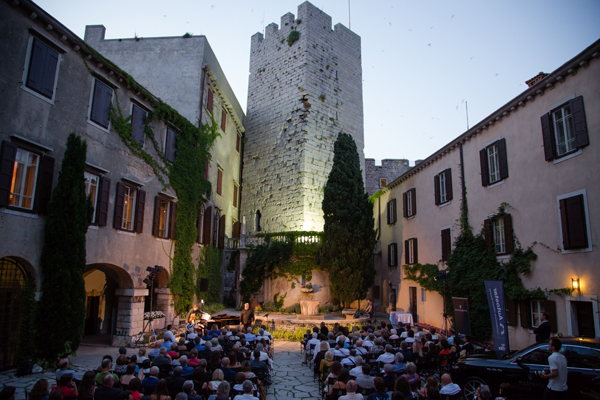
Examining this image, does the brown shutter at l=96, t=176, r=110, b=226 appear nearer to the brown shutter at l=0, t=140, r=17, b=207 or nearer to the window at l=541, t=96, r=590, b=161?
the brown shutter at l=0, t=140, r=17, b=207

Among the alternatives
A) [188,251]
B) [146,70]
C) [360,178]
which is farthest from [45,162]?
[360,178]

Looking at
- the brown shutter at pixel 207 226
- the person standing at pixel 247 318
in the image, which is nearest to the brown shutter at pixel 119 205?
the person standing at pixel 247 318

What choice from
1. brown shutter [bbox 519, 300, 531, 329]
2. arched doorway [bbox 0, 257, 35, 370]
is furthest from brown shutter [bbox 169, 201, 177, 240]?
brown shutter [bbox 519, 300, 531, 329]

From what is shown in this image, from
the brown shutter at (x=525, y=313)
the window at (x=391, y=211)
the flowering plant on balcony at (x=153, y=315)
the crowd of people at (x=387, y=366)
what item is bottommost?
the crowd of people at (x=387, y=366)

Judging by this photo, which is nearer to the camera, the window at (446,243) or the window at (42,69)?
the window at (42,69)

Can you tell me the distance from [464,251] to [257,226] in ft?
45.4

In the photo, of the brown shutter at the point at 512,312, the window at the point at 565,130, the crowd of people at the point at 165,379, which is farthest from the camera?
the brown shutter at the point at 512,312

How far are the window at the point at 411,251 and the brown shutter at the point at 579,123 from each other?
32.5 ft

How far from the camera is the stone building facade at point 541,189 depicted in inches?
389

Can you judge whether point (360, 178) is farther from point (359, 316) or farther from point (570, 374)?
point (570, 374)

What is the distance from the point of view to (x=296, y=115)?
24469mm

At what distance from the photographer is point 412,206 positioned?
778 inches

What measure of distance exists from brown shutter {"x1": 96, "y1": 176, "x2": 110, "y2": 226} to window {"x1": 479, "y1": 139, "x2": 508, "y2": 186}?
12369 mm

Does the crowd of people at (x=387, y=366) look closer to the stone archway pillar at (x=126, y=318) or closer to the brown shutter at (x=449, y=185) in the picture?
the stone archway pillar at (x=126, y=318)
